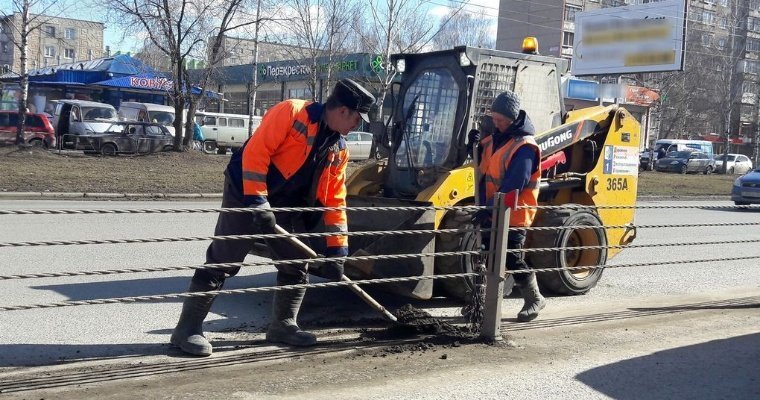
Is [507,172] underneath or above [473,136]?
underneath

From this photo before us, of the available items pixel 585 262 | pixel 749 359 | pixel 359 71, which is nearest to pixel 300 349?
pixel 749 359

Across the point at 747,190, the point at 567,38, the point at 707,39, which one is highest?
the point at 567,38

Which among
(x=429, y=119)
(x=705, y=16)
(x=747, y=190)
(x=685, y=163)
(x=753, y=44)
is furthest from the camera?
(x=705, y=16)

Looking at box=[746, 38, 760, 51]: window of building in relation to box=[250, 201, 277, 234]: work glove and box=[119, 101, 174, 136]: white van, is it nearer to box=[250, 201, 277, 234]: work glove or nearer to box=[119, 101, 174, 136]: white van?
box=[119, 101, 174, 136]: white van

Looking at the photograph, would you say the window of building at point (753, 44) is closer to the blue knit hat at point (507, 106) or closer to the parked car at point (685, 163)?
the parked car at point (685, 163)

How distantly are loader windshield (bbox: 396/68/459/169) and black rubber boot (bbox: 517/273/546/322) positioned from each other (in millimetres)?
1697

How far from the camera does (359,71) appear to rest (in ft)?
128

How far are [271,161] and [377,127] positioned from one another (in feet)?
9.76

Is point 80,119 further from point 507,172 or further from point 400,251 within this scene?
point 507,172

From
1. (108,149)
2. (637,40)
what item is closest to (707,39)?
(637,40)

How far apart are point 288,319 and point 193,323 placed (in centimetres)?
71

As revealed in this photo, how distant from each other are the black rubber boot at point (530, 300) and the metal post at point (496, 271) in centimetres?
76

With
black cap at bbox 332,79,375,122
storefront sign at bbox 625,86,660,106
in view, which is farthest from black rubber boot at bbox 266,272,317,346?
storefront sign at bbox 625,86,660,106

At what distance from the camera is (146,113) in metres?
36.8
